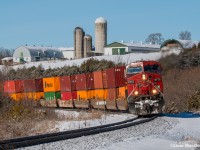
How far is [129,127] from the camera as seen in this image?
16.7 meters

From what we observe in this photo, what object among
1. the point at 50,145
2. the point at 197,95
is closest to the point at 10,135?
the point at 50,145

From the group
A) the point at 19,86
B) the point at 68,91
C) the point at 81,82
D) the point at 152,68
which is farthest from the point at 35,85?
the point at 152,68

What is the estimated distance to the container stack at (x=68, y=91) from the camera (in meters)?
35.1

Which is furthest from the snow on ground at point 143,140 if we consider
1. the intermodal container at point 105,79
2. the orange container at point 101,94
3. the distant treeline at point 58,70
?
the distant treeline at point 58,70

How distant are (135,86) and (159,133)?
666cm

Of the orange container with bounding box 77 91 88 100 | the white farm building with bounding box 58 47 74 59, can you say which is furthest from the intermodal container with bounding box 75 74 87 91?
the white farm building with bounding box 58 47 74 59

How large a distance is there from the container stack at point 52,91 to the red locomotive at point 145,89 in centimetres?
1723

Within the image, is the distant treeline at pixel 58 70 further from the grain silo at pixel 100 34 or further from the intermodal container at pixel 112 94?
the grain silo at pixel 100 34

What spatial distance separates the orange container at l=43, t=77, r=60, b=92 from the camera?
3773 centimetres

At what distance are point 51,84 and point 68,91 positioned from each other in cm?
313

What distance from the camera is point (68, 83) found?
35.6 metres

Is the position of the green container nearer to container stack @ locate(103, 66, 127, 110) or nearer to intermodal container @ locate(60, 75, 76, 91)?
intermodal container @ locate(60, 75, 76, 91)

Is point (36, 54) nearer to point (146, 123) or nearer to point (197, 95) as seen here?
point (197, 95)

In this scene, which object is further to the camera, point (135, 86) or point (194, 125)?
point (135, 86)
